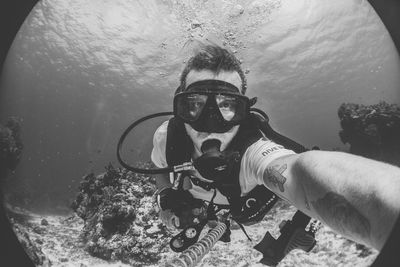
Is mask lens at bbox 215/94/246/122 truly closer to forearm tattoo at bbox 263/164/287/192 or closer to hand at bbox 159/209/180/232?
forearm tattoo at bbox 263/164/287/192

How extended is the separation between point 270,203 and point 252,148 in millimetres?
743

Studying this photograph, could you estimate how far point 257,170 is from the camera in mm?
2330

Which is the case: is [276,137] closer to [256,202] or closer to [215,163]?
[215,163]

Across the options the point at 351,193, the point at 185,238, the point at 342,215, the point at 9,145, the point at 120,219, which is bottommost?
the point at 120,219

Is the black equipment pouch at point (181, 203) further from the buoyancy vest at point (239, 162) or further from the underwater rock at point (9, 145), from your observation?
the underwater rock at point (9, 145)

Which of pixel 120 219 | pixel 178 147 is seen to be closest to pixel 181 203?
pixel 178 147

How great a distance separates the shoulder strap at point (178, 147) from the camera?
3107 millimetres

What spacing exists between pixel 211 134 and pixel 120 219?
16.9ft

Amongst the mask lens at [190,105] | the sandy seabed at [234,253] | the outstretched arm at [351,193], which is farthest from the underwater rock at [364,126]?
the outstretched arm at [351,193]

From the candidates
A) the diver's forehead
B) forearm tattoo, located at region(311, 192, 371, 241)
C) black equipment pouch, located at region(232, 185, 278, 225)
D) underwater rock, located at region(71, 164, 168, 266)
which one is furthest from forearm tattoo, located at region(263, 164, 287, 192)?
underwater rock, located at region(71, 164, 168, 266)

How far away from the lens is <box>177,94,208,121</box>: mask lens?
3105 mm

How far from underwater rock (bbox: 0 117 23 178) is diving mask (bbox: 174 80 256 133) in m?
3.08

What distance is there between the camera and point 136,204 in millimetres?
7957

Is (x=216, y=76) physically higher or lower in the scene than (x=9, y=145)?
higher
